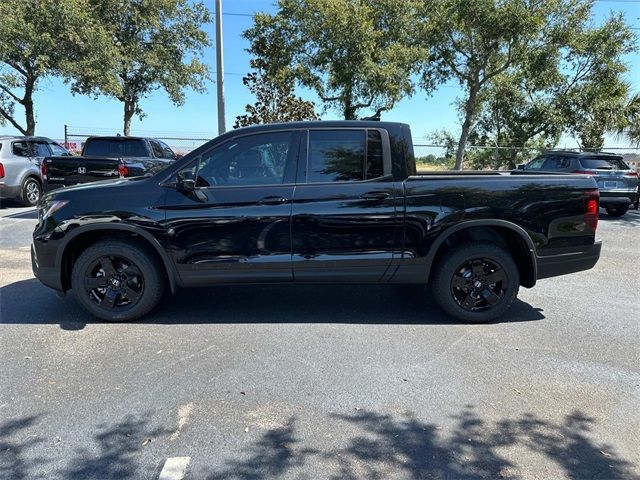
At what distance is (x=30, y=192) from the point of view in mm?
12328

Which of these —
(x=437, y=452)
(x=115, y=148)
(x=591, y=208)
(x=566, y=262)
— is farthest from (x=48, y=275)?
(x=115, y=148)

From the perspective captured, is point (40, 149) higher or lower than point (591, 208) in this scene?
higher

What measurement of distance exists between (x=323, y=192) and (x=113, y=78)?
16416mm

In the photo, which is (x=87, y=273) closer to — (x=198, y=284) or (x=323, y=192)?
(x=198, y=284)

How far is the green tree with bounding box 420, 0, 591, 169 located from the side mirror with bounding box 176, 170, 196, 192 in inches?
521

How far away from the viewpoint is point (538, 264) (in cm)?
475

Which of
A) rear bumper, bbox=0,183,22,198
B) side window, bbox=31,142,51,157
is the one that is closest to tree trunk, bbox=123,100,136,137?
side window, bbox=31,142,51,157

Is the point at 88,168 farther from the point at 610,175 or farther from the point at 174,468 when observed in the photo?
the point at 610,175

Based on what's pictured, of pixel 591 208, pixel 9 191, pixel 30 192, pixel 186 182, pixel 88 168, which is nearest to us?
pixel 186 182

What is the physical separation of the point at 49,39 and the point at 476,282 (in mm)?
17040

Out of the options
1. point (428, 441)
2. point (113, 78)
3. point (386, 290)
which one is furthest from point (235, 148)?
point (113, 78)

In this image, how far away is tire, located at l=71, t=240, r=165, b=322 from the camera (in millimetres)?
4582

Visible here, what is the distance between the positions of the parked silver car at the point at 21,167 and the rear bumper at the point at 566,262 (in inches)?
456

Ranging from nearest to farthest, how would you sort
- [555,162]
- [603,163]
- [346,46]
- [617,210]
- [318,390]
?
[318,390], [603,163], [617,210], [555,162], [346,46]
